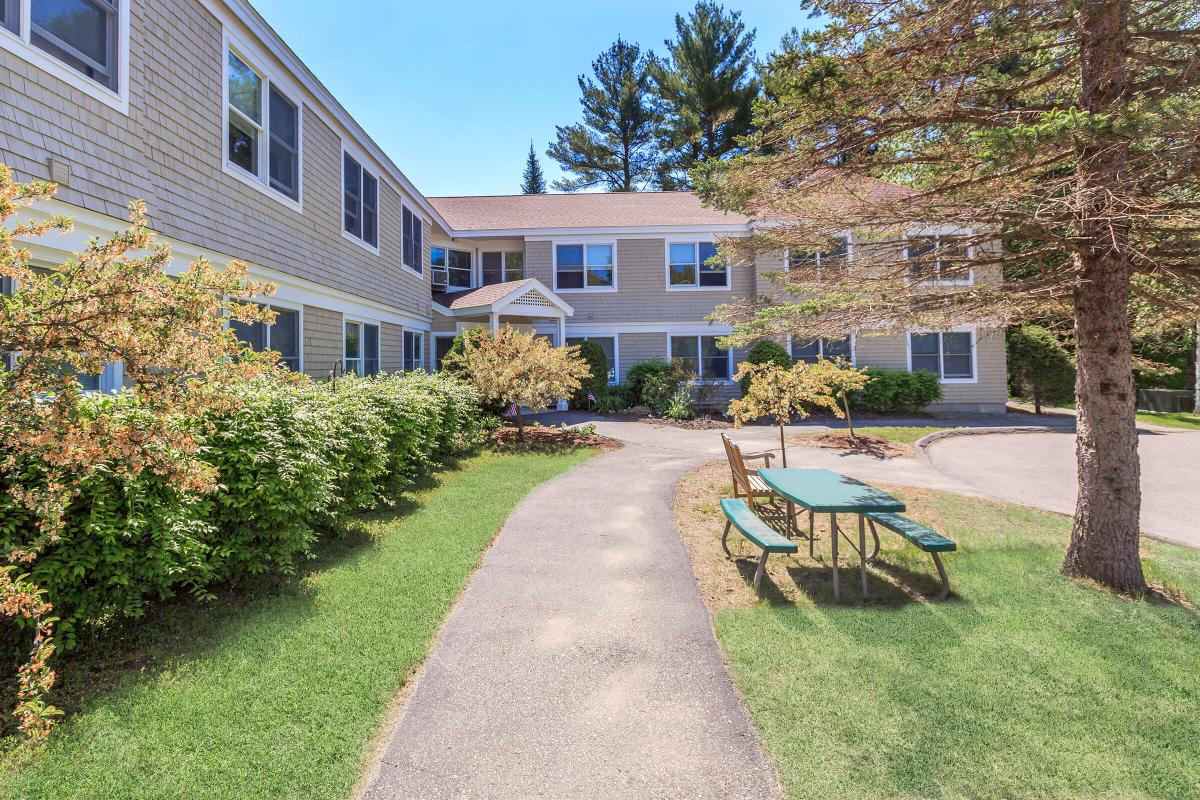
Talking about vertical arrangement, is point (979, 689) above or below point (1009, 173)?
below

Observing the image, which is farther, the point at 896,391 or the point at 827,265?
the point at 896,391

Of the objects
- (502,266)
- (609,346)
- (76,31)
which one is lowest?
(609,346)

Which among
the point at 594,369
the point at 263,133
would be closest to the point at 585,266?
the point at 594,369

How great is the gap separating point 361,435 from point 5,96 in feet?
13.5

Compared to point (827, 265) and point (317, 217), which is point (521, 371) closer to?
point (317, 217)

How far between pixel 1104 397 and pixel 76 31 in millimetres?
10451

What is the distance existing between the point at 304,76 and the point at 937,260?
1014 cm

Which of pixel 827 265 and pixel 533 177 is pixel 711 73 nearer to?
pixel 533 177

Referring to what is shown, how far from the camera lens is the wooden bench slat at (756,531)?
14.3ft

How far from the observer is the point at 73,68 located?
17.4ft

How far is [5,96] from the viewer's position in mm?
4652

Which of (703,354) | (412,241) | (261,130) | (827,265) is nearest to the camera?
(827,265)

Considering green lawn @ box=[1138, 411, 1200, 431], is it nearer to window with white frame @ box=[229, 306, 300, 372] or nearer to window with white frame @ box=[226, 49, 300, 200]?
window with white frame @ box=[229, 306, 300, 372]

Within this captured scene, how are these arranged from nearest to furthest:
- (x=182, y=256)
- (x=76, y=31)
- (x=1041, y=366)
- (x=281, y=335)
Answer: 1. (x=76, y=31)
2. (x=182, y=256)
3. (x=281, y=335)
4. (x=1041, y=366)
